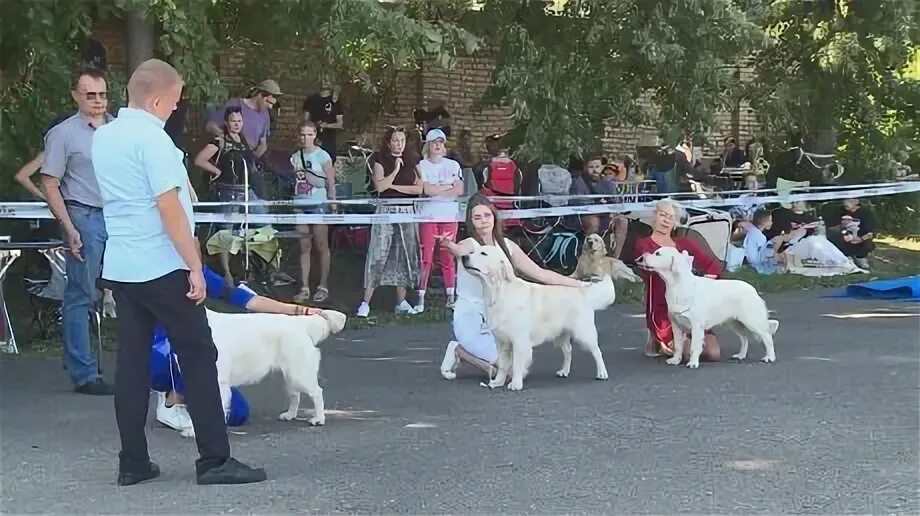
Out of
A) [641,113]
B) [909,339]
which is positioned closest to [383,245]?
[641,113]

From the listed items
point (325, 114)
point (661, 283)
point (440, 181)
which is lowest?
point (661, 283)

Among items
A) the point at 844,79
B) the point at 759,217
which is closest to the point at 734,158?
the point at 844,79

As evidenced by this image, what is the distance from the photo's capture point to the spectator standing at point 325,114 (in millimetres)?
14969

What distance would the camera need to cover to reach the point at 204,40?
31.9 ft

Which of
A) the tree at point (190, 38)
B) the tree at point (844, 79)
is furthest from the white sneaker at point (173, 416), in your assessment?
the tree at point (844, 79)

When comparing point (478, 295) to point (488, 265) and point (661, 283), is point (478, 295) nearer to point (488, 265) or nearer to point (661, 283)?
point (488, 265)

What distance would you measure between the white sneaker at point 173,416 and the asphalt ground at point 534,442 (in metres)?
0.08

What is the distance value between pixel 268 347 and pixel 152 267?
1.25 metres

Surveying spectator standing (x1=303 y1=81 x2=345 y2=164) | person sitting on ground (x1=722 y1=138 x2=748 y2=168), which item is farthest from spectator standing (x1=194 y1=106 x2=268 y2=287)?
person sitting on ground (x1=722 y1=138 x2=748 y2=168)

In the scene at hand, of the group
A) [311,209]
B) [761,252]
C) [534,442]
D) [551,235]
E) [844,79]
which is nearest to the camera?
[534,442]

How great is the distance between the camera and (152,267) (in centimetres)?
532

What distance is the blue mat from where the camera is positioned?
1280 centimetres

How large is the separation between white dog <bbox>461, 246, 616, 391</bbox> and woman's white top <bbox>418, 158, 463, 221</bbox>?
3828 mm

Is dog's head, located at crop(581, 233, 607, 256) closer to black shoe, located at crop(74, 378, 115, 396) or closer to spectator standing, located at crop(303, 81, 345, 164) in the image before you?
spectator standing, located at crop(303, 81, 345, 164)
